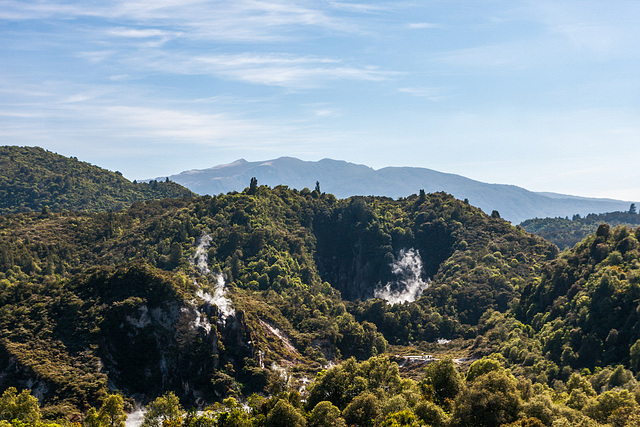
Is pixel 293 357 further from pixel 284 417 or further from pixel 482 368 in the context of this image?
pixel 284 417

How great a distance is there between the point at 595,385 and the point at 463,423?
194 feet

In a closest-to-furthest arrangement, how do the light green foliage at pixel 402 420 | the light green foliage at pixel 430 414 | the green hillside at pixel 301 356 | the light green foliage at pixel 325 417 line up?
the light green foliage at pixel 402 420 → the light green foliage at pixel 430 414 → the light green foliage at pixel 325 417 → the green hillside at pixel 301 356

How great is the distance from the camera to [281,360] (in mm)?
149250

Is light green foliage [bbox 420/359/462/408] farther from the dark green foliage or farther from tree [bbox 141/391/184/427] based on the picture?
the dark green foliage

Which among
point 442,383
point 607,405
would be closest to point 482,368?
point 442,383

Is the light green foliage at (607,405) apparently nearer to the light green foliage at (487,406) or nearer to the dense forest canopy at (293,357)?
the dense forest canopy at (293,357)

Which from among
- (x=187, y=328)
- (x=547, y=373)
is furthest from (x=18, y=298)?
(x=547, y=373)

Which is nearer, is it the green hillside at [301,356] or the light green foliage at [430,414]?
the light green foliage at [430,414]

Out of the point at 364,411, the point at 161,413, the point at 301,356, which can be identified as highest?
the point at 364,411

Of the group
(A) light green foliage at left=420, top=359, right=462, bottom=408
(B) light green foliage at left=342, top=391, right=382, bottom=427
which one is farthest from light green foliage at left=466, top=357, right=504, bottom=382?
(B) light green foliage at left=342, top=391, right=382, bottom=427

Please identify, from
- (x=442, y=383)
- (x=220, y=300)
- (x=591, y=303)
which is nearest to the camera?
(x=442, y=383)

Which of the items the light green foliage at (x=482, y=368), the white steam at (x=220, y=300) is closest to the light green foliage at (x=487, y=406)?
the light green foliage at (x=482, y=368)

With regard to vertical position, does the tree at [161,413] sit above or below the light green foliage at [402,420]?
below

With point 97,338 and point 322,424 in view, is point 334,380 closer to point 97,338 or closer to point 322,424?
point 322,424
